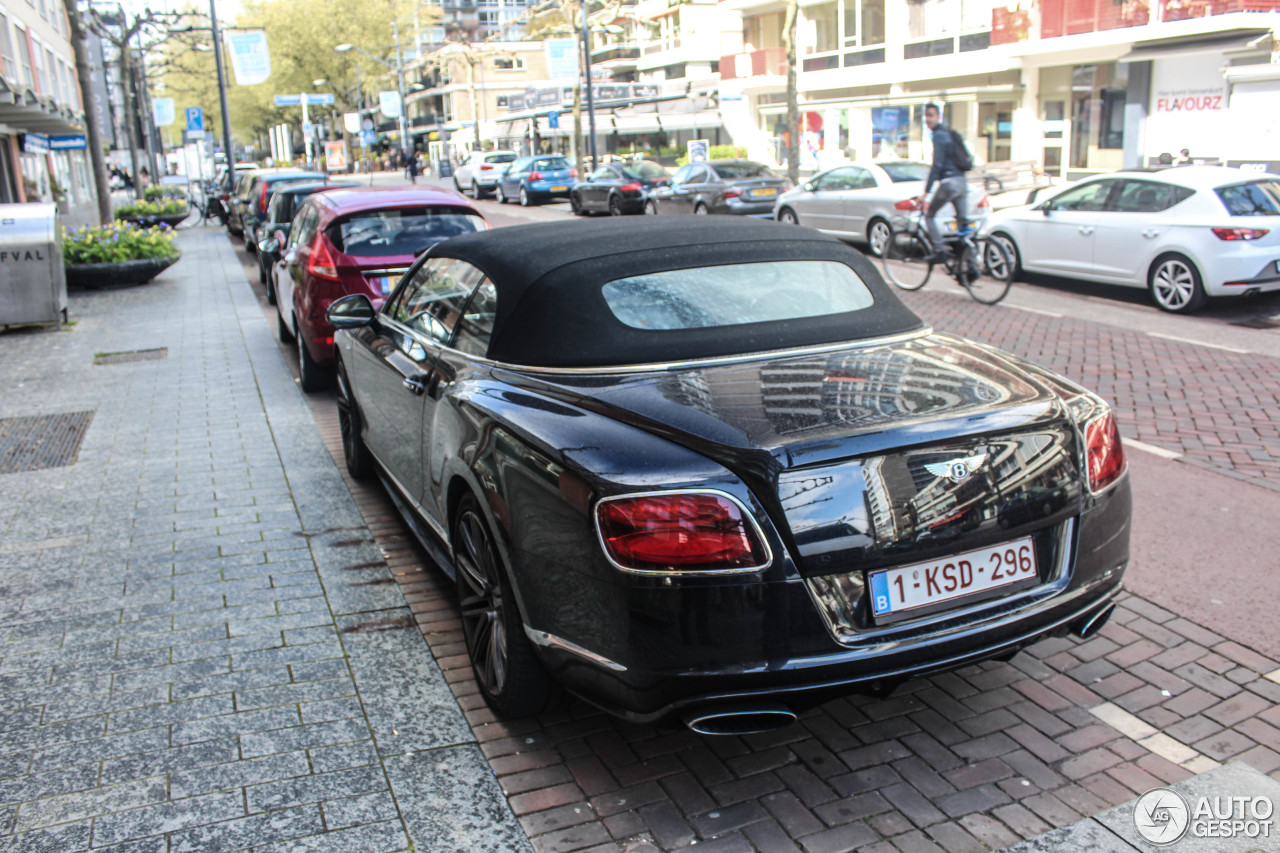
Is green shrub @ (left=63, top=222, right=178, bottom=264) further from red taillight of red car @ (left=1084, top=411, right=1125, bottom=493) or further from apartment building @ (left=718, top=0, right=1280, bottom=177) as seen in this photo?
apartment building @ (left=718, top=0, right=1280, bottom=177)

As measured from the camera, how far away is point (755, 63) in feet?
152

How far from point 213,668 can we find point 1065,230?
1130cm

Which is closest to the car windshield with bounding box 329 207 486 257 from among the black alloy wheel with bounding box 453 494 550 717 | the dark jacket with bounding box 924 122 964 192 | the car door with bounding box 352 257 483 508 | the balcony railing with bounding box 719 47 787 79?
the car door with bounding box 352 257 483 508

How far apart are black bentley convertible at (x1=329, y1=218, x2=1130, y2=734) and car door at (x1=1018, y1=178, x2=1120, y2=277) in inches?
370

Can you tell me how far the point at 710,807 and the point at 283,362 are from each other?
8252mm

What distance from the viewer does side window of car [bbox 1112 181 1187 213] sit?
1140 cm

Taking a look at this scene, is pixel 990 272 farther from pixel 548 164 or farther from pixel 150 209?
pixel 548 164

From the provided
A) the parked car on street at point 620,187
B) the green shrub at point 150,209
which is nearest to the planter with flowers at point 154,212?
the green shrub at point 150,209

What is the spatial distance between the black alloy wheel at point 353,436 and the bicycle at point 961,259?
26.2ft

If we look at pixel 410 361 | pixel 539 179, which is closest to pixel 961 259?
pixel 410 361

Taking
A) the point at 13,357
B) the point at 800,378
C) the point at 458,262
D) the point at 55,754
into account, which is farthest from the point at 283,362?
the point at 800,378

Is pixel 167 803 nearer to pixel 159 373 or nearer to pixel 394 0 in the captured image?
pixel 159 373

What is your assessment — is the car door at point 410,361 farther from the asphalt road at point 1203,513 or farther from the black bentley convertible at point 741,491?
the asphalt road at point 1203,513

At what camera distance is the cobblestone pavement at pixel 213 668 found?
10.0 feet
